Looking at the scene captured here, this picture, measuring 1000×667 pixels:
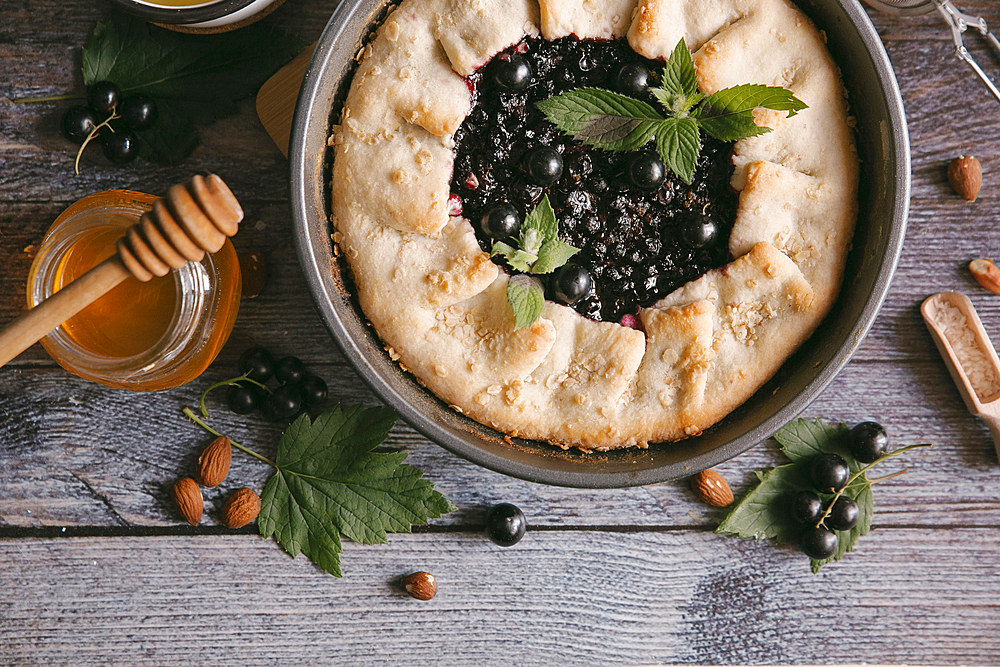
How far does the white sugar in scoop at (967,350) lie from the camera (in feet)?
8.45

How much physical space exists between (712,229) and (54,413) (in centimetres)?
240

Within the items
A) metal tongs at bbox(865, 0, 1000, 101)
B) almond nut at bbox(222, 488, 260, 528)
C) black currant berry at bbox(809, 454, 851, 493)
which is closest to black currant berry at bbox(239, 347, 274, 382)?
almond nut at bbox(222, 488, 260, 528)

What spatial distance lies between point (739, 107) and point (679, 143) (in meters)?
0.20

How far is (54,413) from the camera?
2572 millimetres

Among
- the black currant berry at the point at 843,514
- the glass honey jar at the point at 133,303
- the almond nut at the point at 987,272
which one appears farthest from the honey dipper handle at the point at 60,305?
the almond nut at the point at 987,272

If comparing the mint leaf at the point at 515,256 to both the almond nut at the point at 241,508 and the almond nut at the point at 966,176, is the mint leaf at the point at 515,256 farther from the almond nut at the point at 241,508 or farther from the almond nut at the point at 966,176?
the almond nut at the point at 966,176

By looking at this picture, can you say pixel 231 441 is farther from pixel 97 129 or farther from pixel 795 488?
pixel 795 488

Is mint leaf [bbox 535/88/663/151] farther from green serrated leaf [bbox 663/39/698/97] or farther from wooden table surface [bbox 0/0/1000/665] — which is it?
wooden table surface [bbox 0/0/1000/665]

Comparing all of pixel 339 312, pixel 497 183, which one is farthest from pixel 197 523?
pixel 497 183

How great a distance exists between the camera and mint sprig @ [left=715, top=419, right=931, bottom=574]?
2592 millimetres

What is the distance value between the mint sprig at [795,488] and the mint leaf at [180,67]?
2.28 meters

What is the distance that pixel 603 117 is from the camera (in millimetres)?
1986

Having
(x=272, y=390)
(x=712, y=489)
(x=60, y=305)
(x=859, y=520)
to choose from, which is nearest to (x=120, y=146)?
(x=60, y=305)

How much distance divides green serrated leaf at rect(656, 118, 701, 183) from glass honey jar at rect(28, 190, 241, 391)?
1.45 meters
